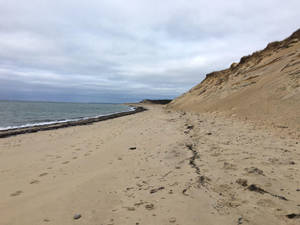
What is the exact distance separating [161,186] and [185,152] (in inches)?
77.4

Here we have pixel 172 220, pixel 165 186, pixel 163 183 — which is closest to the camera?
pixel 172 220

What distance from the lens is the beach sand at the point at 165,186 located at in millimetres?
2441

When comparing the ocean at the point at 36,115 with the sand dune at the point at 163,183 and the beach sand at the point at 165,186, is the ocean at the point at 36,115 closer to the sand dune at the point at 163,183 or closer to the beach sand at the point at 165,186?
the sand dune at the point at 163,183

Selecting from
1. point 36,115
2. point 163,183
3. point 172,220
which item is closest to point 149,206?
point 172,220

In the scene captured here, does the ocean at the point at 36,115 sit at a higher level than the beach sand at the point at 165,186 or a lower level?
lower

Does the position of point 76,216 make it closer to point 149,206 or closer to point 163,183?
point 149,206

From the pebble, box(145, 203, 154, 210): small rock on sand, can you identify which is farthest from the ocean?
box(145, 203, 154, 210): small rock on sand

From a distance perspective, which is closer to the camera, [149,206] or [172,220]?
[172,220]

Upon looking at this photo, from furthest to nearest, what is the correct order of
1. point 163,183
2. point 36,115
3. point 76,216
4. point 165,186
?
point 36,115, point 163,183, point 165,186, point 76,216

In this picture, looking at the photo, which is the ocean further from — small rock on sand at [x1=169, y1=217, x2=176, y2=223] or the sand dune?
Result: small rock on sand at [x1=169, y1=217, x2=176, y2=223]

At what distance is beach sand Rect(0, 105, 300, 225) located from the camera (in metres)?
2.44

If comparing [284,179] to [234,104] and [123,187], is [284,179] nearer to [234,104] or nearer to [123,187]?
[123,187]

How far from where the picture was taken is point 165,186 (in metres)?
3.24

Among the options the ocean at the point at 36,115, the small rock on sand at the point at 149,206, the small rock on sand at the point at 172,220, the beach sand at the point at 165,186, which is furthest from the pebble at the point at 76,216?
the ocean at the point at 36,115
